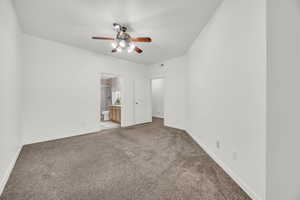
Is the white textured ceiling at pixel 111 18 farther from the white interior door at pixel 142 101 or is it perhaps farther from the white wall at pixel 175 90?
the white interior door at pixel 142 101

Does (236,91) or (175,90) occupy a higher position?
(175,90)

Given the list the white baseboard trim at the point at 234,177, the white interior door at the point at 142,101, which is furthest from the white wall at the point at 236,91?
the white interior door at the point at 142,101

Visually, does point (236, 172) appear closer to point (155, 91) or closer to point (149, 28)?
point (149, 28)

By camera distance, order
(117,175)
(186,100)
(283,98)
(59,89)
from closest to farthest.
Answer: (283,98)
(117,175)
(59,89)
(186,100)

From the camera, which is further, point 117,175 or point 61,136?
point 61,136

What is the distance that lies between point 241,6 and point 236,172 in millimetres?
2193

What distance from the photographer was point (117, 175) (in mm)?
1672

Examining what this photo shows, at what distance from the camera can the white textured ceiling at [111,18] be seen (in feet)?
6.04

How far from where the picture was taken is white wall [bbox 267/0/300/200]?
106cm

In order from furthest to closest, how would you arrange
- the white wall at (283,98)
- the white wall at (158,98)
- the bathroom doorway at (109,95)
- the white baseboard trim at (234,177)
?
1. the white wall at (158,98)
2. the bathroom doorway at (109,95)
3. the white baseboard trim at (234,177)
4. the white wall at (283,98)

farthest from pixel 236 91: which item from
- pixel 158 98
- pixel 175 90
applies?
pixel 158 98

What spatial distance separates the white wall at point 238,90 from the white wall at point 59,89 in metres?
3.57

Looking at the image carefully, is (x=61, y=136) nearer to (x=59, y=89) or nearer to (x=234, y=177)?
(x=59, y=89)

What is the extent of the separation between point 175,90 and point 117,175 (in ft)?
11.5
